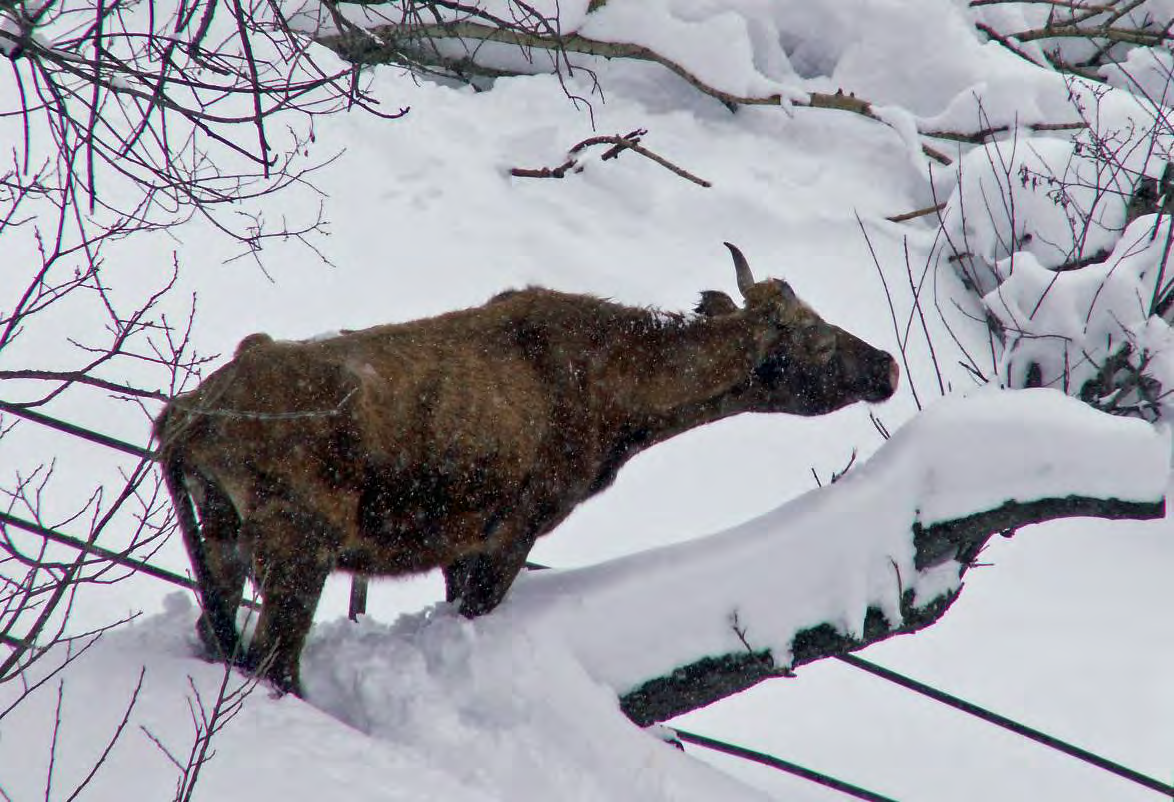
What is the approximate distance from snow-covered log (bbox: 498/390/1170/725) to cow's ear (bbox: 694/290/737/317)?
3.30 ft

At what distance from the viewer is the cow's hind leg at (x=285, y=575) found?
408 centimetres

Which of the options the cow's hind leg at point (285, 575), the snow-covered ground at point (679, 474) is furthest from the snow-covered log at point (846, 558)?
the cow's hind leg at point (285, 575)

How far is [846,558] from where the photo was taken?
15.3 feet

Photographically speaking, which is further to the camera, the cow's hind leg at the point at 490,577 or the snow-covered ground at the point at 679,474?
the cow's hind leg at the point at 490,577

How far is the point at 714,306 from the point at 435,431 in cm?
165

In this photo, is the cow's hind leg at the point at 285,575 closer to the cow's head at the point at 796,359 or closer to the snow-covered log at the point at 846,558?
the snow-covered log at the point at 846,558

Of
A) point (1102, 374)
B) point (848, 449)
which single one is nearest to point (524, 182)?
point (848, 449)

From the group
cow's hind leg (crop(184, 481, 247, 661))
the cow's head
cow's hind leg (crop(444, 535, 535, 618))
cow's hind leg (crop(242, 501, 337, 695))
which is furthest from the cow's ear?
cow's hind leg (crop(184, 481, 247, 661))

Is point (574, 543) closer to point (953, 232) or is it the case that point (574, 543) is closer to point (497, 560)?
point (953, 232)

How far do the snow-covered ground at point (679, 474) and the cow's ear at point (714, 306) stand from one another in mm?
1005

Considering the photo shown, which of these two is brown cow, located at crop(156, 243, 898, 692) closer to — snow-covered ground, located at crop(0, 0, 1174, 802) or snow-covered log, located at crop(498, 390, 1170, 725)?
snow-covered ground, located at crop(0, 0, 1174, 802)

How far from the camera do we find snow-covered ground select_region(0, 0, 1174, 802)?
397 centimetres

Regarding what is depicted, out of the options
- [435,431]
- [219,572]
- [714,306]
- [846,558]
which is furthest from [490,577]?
[714,306]

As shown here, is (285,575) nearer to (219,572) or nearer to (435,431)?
(219,572)
